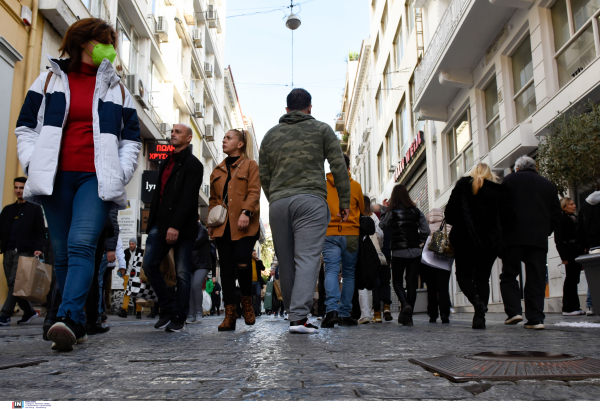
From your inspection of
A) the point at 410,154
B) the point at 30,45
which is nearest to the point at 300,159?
the point at 30,45

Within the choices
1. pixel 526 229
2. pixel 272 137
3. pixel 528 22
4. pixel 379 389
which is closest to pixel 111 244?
pixel 272 137

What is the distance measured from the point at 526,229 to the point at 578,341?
2.12 m

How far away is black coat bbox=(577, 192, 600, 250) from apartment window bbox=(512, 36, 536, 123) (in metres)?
3.80

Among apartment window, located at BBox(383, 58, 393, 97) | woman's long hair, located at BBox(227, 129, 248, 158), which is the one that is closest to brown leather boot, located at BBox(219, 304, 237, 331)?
woman's long hair, located at BBox(227, 129, 248, 158)

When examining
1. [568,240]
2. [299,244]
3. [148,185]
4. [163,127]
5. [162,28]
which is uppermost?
[162,28]

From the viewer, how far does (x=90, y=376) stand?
212 centimetres

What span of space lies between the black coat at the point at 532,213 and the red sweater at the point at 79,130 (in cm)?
418

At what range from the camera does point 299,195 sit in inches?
176

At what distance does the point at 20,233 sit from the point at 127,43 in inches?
443

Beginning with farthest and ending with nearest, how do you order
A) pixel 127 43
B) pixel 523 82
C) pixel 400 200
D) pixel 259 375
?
1. pixel 127 43
2. pixel 523 82
3. pixel 400 200
4. pixel 259 375

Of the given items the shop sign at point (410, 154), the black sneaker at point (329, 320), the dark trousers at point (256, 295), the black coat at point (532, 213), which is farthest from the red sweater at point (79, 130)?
the shop sign at point (410, 154)

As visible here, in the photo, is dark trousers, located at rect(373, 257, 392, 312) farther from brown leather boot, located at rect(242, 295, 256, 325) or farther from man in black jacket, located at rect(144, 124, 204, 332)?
man in black jacket, located at rect(144, 124, 204, 332)

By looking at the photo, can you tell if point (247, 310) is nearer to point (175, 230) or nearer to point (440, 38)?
point (175, 230)

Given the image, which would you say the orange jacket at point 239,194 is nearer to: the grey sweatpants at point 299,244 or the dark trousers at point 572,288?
the grey sweatpants at point 299,244
